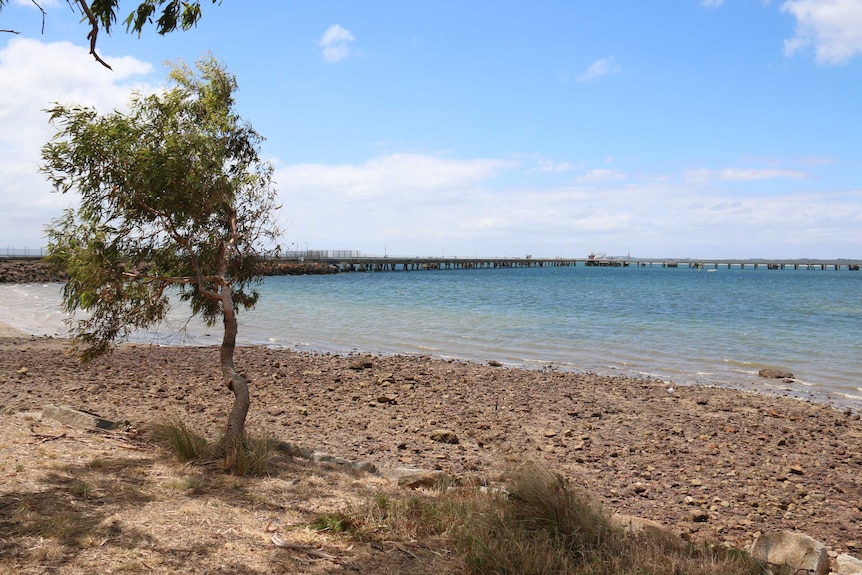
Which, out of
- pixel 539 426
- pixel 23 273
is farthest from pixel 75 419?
pixel 23 273

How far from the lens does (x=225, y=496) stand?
6.66 metres

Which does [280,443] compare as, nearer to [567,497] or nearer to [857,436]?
[567,497]

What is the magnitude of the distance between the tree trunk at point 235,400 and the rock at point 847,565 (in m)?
6.46

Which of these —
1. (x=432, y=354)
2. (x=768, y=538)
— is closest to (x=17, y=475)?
(x=768, y=538)

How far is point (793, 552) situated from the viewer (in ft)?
19.0

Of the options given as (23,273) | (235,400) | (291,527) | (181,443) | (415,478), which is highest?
(235,400)

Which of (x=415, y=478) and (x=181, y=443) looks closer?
(x=415, y=478)

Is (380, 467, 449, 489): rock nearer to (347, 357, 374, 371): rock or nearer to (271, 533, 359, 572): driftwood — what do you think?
(271, 533, 359, 572): driftwood

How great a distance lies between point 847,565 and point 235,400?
7.25m

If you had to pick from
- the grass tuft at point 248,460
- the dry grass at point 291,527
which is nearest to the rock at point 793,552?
the dry grass at point 291,527

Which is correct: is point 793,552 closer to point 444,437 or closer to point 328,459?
point 328,459

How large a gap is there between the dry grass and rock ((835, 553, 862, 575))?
1123 millimetres

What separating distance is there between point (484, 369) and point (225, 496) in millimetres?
12240

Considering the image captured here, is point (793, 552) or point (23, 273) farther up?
point (23, 273)
